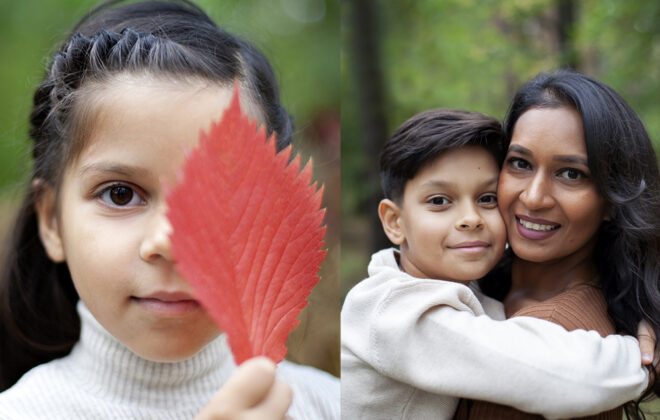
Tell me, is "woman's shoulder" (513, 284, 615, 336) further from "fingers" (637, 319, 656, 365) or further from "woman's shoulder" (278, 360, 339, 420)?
"woman's shoulder" (278, 360, 339, 420)

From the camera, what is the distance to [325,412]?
1.06 metres

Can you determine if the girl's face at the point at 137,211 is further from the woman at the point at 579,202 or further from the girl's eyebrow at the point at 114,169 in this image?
the woman at the point at 579,202

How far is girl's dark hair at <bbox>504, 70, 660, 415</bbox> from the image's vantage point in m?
0.65

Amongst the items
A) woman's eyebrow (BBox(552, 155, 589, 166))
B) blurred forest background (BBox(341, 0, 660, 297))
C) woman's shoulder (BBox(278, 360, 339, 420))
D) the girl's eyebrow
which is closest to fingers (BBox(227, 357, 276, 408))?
the girl's eyebrow

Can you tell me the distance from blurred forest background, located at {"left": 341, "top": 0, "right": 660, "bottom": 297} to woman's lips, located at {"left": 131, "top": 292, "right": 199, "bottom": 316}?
50.7 inches

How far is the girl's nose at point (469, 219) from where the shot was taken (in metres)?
0.69

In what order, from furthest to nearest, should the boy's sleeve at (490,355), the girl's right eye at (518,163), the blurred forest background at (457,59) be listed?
1. the blurred forest background at (457,59)
2. the girl's right eye at (518,163)
3. the boy's sleeve at (490,355)

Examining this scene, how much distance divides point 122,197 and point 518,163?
44 centimetres

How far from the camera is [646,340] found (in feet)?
2.17

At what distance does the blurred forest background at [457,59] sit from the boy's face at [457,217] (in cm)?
121

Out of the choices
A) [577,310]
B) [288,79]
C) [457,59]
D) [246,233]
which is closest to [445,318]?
[577,310]

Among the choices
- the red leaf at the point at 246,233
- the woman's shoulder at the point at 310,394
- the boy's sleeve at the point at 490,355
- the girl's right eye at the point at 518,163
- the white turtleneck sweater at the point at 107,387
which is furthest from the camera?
the woman's shoulder at the point at 310,394

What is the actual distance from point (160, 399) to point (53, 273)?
310mm

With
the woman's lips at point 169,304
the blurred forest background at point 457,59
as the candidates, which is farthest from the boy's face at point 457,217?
the blurred forest background at point 457,59
